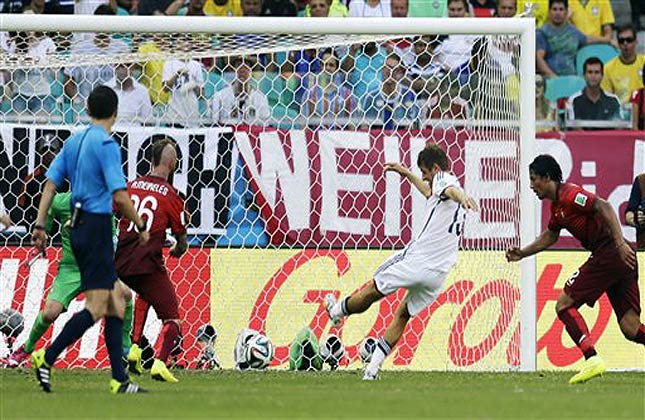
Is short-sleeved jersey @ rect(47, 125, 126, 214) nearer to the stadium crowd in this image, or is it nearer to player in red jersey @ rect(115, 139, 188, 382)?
player in red jersey @ rect(115, 139, 188, 382)

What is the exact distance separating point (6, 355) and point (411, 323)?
13.5ft

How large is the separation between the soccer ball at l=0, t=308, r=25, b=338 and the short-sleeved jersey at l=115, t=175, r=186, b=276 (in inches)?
72.1

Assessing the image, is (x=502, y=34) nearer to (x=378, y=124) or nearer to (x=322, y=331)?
(x=378, y=124)

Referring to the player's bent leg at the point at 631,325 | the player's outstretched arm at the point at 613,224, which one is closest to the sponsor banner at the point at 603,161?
the player's bent leg at the point at 631,325

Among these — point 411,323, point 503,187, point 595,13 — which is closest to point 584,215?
point 503,187

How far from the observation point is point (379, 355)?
12.8 metres

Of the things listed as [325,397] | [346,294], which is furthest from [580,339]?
[325,397]

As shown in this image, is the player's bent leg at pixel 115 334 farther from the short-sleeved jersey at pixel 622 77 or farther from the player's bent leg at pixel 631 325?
the short-sleeved jersey at pixel 622 77

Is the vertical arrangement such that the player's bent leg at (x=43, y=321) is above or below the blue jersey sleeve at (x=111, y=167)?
below

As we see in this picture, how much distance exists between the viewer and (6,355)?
571 inches

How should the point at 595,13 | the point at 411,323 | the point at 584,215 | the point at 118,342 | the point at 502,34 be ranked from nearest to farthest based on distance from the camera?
1. the point at 118,342
2. the point at 584,215
3. the point at 502,34
4. the point at 411,323
5. the point at 595,13

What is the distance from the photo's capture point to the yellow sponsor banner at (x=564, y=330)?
15875 mm

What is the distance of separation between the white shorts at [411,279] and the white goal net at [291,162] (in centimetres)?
188

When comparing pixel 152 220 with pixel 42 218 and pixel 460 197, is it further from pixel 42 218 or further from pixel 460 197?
pixel 460 197
